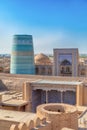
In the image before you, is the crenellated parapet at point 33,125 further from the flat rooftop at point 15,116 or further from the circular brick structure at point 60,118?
the flat rooftop at point 15,116

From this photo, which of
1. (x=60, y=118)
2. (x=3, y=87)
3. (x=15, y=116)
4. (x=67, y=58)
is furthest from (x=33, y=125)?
(x=67, y=58)

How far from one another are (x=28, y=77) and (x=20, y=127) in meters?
14.8

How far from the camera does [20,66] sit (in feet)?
83.7

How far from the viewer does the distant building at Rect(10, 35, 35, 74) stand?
25.2m

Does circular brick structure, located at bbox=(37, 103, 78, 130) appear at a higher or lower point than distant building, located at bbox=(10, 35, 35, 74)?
lower

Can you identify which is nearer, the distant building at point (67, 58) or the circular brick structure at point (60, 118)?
the circular brick structure at point (60, 118)

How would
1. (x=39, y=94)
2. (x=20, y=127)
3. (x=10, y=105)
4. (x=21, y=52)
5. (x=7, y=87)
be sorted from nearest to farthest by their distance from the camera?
(x=20, y=127), (x=10, y=105), (x=39, y=94), (x=7, y=87), (x=21, y=52)

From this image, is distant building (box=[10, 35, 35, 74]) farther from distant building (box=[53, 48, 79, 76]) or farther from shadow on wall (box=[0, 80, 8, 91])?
shadow on wall (box=[0, 80, 8, 91])

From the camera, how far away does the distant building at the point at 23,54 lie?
25.2 m

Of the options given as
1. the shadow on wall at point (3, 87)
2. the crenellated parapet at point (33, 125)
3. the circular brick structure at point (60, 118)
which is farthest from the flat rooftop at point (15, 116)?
the shadow on wall at point (3, 87)

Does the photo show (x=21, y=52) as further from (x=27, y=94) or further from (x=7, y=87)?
(x=27, y=94)

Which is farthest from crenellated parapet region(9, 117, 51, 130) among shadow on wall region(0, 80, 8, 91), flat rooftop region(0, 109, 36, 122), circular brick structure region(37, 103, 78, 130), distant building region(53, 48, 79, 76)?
distant building region(53, 48, 79, 76)

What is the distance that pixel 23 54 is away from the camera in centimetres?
2528

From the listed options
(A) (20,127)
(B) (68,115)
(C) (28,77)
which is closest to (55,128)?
(B) (68,115)
